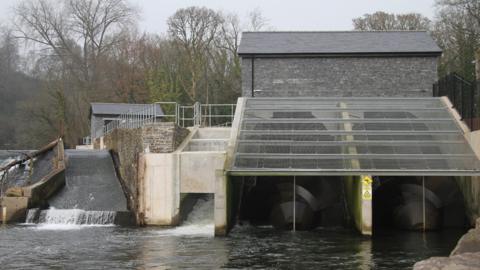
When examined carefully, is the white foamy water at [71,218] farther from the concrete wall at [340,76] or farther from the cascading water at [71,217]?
the concrete wall at [340,76]

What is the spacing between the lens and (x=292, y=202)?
18.6m

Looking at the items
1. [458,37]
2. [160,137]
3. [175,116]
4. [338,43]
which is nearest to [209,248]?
[160,137]

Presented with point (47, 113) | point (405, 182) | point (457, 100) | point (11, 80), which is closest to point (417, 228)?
point (405, 182)

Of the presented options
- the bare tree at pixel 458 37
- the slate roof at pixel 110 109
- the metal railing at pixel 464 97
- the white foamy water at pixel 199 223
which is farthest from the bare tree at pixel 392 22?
the white foamy water at pixel 199 223

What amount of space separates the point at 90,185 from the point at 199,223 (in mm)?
5817

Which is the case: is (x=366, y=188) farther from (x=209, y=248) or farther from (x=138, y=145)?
(x=138, y=145)

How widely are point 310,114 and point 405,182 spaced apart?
4.57 m

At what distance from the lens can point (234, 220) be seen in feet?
64.6

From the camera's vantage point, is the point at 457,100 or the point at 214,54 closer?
the point at 457,100

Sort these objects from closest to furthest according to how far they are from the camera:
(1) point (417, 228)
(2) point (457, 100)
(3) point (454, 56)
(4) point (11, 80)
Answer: (1) point (417, 228)
(2) point (457, 100)
(3) point (454, 56)
(4) point (11, 80)

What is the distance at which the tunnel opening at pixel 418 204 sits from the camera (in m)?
18.6

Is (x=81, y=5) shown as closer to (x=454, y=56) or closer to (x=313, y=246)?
(x=454, y=56)

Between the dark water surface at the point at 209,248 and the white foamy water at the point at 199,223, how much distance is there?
0.18 ft

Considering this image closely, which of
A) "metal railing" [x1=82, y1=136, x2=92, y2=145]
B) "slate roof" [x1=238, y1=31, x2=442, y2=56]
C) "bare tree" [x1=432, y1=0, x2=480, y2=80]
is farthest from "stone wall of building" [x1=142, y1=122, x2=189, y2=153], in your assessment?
"metal railing" [x1=82, y1=136, x2=92, y2=145]
